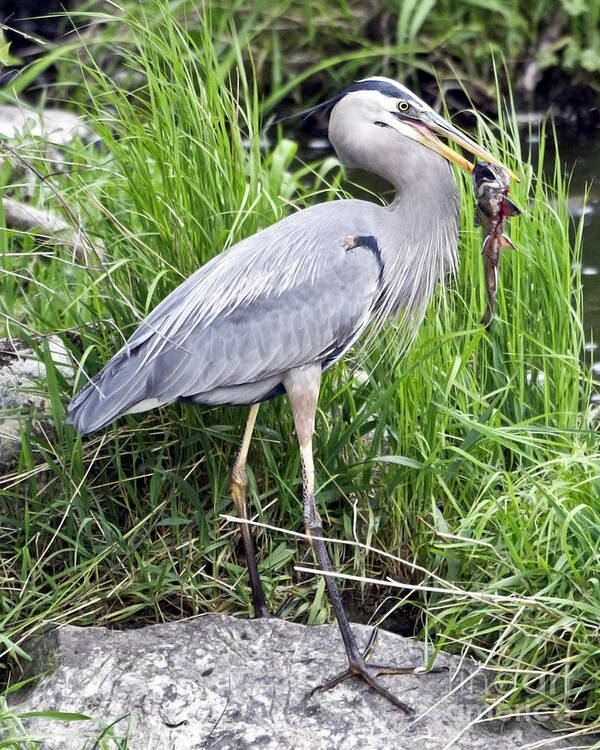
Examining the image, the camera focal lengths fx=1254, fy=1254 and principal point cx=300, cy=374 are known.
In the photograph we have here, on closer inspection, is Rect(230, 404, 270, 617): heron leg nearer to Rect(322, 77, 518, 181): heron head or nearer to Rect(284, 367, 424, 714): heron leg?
Rect(284, 367, 424, 714): heron leg

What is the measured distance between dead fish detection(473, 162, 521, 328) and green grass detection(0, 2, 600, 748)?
231 mm

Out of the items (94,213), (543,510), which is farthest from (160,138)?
(543,510)

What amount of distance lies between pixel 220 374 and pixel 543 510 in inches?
33.4

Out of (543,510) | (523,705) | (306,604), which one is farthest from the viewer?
(306,604)

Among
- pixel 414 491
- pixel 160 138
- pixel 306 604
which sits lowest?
pixel 306 604

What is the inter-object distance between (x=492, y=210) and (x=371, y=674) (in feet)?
3.87

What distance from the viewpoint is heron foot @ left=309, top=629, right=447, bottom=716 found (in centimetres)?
284

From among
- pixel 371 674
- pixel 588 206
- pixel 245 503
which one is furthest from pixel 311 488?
pixel 588 206

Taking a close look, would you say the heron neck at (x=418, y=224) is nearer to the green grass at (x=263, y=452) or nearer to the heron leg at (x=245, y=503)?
the green grass at (x=263, y=452)

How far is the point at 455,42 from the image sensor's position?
653cm

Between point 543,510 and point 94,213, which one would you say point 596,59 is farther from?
point 543,510

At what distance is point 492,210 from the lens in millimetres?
3156

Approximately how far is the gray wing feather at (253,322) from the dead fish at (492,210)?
0.95 ft

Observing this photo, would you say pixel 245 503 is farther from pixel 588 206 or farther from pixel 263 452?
pixel 588 206
